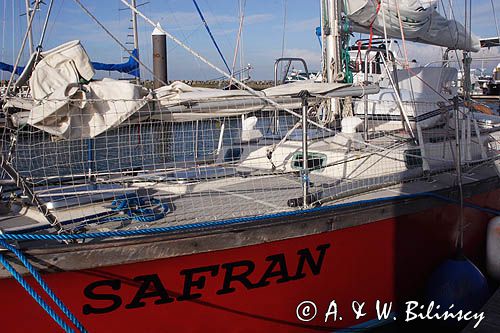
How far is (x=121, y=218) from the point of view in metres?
4.06

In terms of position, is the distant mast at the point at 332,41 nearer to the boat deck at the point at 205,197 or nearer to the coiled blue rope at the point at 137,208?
the boat deck at the point at 205,197

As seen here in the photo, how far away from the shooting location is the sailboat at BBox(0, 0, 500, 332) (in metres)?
3.55

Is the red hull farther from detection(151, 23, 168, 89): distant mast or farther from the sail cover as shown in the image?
detection(151, 23, 168, 89): distant mast

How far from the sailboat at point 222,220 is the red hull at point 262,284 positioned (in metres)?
0.01

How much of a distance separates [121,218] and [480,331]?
352 cm

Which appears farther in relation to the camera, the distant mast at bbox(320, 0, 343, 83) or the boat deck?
the distant mast at bbox(320, 0, 343, 83)

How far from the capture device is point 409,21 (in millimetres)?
7156

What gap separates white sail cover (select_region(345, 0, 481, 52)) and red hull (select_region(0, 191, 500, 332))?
2952mm

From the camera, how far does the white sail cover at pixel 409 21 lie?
6.68 m

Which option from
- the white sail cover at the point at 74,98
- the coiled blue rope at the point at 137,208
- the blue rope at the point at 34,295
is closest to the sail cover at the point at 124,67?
the coiled blue rope at the point at 137,208

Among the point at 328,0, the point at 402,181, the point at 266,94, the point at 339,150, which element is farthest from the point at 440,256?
the point at 328,0

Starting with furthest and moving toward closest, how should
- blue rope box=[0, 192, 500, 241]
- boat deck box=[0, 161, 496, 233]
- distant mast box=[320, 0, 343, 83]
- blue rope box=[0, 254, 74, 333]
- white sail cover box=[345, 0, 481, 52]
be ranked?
white sail cover box=[345, 0, 481, 52]
distant mast box=[320, 0, 343, 83]
boat deck box=[0, 161, 496, 233]
blue rope box=[0, 192, 500, 241]
blue rope box=[0, 254, 74, 333]

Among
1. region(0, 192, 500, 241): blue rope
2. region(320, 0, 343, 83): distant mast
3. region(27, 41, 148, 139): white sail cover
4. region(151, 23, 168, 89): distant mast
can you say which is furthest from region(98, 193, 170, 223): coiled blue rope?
region(151, 23, 168, 89): distant mast

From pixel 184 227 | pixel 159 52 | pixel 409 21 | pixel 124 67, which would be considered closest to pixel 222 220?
pixel 184 227
